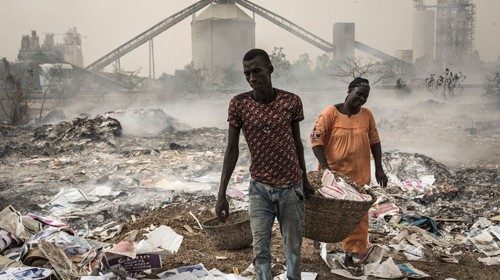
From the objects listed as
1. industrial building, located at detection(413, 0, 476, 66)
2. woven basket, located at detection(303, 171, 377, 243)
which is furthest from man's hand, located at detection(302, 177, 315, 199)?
industrial building, located at detection(413, 0, 476, 66)

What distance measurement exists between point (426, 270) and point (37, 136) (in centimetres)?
1296

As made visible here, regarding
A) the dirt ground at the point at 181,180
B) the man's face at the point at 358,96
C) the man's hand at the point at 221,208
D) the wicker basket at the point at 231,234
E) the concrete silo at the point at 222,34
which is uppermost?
the concrete silo at the point at 222,34

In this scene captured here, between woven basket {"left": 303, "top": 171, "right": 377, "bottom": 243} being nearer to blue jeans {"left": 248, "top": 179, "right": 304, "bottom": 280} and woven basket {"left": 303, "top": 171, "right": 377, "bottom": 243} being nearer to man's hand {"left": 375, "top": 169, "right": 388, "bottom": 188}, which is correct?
blue jeans {"left": 248, "top": 179, "right": 304, "bottom": 280}

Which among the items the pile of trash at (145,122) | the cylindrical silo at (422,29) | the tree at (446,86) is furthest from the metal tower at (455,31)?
the pile of trash at (145,122)

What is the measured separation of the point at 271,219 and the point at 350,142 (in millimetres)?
1287

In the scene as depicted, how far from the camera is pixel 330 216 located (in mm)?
3244

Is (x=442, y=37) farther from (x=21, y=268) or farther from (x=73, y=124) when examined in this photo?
(x=21, y=268)

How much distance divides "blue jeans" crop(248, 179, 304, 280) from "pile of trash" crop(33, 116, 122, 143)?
36.3 ft

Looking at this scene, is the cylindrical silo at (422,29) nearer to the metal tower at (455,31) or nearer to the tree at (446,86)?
the metal tower at (455,31)

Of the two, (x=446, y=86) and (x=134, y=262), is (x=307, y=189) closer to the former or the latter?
(x=134, y=262)

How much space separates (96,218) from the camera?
19.6ft

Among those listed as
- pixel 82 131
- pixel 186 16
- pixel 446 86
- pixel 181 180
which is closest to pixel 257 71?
pixel 181 180

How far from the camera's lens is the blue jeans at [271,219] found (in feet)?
9.55

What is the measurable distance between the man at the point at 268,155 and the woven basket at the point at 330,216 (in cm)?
26
